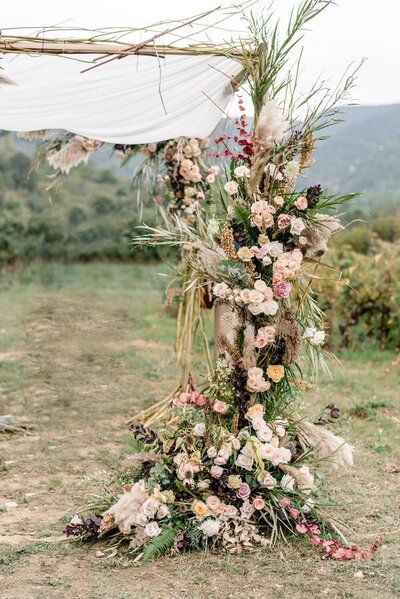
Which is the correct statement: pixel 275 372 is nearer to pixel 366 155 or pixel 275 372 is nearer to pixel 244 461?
pixel 244 461

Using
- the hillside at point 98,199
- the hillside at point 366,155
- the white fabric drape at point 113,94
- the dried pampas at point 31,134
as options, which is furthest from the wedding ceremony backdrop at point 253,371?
the hillside at point 366,155

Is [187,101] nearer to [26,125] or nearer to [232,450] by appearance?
[26,125]

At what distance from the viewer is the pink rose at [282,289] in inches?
154

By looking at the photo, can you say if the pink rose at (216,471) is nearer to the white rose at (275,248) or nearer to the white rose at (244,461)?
the white rose at (244,461)

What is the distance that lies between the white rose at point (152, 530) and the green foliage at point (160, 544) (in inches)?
0.9

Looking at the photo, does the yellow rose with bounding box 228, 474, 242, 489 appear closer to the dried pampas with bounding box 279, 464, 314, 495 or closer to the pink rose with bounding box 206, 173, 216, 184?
the dried pampas with bounding box 279, 464, 314, 495

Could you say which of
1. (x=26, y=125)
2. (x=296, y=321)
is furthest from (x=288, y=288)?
(x=26, y=125)

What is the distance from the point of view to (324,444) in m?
4.15

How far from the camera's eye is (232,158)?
4.14 meters

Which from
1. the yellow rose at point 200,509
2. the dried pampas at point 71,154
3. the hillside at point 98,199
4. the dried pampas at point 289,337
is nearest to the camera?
the yellow rose at point 200,509

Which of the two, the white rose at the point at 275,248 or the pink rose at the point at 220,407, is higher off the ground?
the white rose at the point at 275,248

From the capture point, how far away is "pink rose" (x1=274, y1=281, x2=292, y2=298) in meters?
3.92

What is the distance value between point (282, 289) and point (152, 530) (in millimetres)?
1294

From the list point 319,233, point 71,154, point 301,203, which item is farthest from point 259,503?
point 71,154
